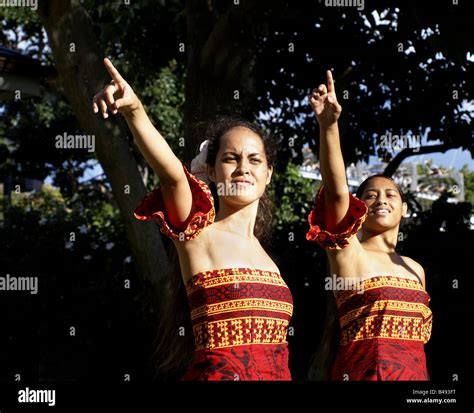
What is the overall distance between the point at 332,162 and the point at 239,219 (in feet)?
1.39

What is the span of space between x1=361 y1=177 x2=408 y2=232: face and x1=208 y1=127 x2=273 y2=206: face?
103 centimetres

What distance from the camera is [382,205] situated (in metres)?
4.36

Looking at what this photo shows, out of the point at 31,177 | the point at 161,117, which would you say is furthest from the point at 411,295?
the point at 31,177

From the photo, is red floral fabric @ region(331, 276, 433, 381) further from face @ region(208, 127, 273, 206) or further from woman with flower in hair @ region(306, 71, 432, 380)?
face @ region(208, 127, 273, 206)

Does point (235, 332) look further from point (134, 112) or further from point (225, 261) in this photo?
point (134, 112)

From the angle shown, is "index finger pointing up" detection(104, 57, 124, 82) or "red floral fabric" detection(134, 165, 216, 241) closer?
"index finger pointing up" detection(104, 57, 124, 82)

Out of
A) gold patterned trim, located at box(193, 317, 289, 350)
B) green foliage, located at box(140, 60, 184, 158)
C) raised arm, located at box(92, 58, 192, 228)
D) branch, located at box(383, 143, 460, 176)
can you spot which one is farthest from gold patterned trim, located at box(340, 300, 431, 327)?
green foliage, located at box(140, 60, 184, 158)

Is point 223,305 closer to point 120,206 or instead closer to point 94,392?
point 94,392

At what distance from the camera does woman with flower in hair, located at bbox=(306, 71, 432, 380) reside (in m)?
3.73

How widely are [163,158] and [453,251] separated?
5419 mm

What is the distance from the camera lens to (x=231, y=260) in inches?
127

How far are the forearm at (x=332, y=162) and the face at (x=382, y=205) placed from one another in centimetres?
78

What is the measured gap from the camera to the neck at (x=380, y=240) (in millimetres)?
4352

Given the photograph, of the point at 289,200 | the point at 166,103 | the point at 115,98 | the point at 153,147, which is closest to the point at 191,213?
the point at 153,147
